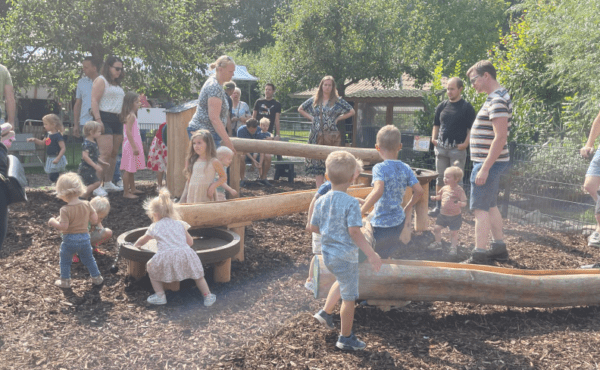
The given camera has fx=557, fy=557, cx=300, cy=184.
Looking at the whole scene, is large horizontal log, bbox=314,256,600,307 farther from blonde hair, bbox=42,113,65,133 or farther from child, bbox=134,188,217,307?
blonde hair, bbox=42,113,65,133

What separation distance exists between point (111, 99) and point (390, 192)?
16.6ft

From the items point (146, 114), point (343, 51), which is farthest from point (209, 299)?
point (146, 114)

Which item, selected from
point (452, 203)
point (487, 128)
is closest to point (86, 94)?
point (452, 203)

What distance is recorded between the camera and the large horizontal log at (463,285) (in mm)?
3832

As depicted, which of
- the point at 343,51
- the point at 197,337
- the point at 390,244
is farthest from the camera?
the point at 343,51

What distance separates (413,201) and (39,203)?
5647mm

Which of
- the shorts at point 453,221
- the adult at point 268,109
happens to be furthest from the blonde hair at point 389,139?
the adult at point 268,109

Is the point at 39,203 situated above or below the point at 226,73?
below

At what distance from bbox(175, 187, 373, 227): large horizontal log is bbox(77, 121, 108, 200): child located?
109 inches

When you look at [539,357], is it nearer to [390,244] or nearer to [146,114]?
[390,244]

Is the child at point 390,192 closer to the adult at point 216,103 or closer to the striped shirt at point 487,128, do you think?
the striped shirt at point 487,128

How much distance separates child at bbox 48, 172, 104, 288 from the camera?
4.49m

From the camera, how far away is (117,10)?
33.3 ft

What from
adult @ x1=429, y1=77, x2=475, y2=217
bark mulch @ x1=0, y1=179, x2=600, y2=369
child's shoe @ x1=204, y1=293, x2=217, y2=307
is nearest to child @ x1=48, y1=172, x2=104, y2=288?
bark mulch @ x1=0, y1=179, x2=600, y2=369
